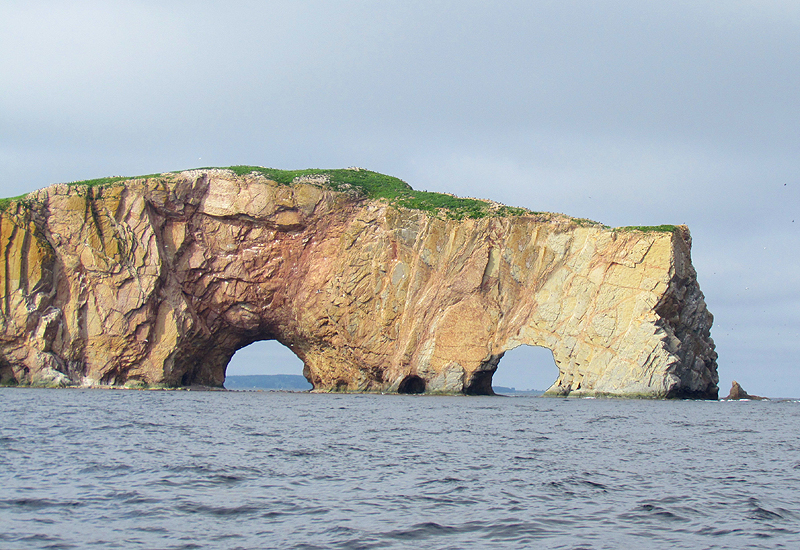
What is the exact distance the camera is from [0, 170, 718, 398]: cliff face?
6412cm

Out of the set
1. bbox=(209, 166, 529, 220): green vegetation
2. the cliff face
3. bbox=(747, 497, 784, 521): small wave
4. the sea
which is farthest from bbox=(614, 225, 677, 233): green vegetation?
bbox=(747, 497, 784, 521): small wave

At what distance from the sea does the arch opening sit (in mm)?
36150

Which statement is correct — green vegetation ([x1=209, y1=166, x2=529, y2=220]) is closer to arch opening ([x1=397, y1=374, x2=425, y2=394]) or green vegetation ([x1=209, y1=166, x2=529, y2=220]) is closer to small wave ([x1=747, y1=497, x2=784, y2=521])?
arch opening ([x1=397, y1=374, x2=425, y2=394])

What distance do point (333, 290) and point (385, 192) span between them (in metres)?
11.4

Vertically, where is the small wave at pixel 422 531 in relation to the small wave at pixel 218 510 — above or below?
above

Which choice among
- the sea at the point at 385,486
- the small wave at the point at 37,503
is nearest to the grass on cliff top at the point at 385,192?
the sea at the point at 385,486

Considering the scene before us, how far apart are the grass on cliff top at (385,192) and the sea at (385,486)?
39.3 metres

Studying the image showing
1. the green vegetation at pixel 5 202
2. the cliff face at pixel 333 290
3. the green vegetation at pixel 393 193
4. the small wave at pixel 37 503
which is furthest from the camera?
the green vegetation at pixel 393 193

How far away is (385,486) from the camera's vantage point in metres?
18.0

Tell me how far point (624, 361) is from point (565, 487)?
45734mm

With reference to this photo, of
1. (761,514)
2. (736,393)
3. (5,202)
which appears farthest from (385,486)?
(736,393)

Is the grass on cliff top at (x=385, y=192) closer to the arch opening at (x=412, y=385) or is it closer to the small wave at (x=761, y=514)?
the arch opening at (x=412, y=385)

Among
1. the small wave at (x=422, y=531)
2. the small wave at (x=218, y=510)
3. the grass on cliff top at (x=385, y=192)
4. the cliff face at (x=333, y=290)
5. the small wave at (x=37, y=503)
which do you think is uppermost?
the grass on cliff top at (x=385, y=192)

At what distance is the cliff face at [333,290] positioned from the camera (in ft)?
210
